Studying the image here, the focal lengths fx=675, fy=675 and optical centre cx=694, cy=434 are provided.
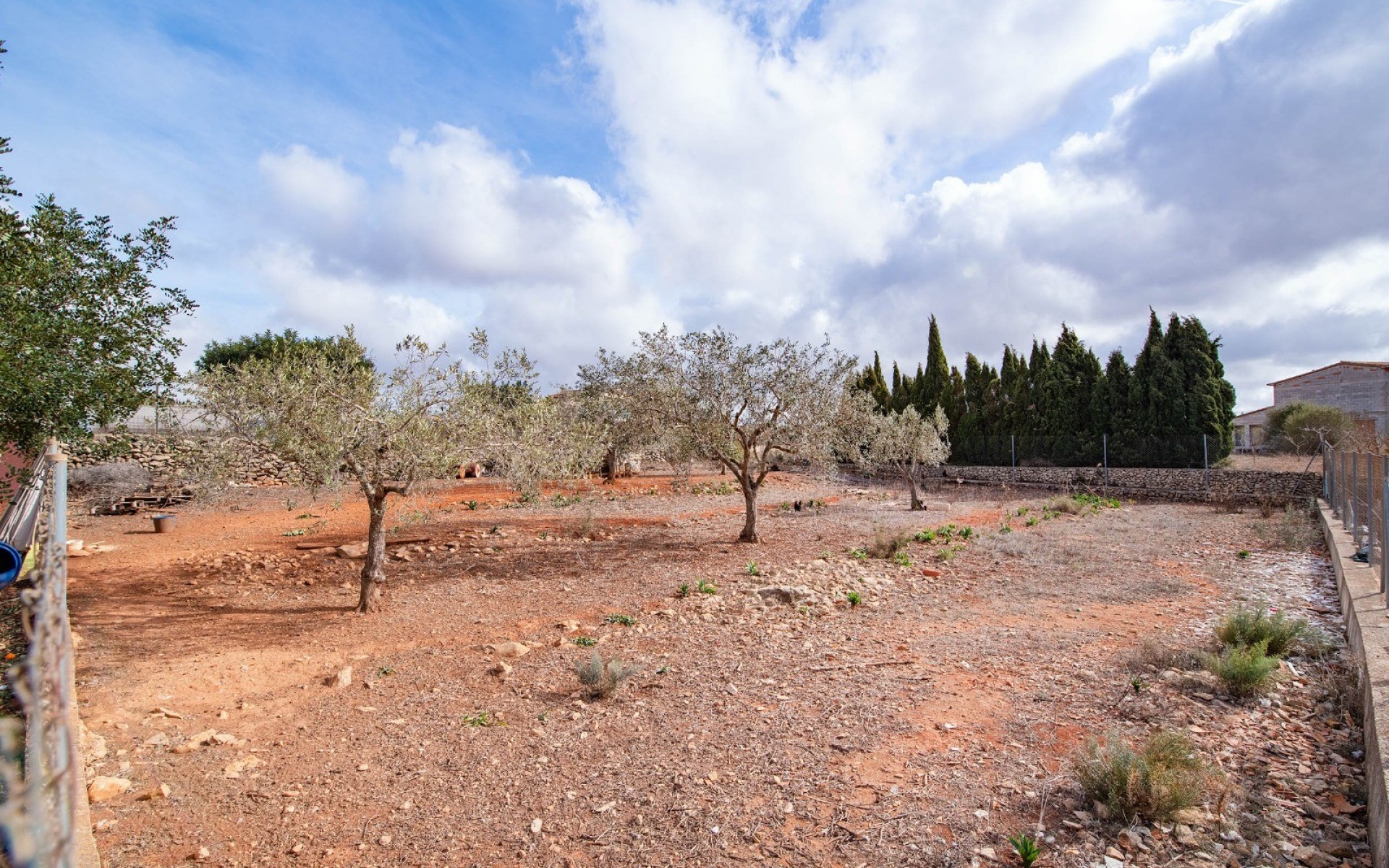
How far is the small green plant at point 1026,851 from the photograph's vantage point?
3.46 metres

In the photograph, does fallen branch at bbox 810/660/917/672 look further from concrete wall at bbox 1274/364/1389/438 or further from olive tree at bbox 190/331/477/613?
concrete wall at bbox 1274/364/1389/438

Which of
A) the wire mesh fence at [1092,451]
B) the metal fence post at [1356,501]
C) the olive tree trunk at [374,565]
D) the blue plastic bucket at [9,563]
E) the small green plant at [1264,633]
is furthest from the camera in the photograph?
the wire mesh fence at [1092,451]

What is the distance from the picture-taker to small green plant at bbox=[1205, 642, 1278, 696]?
5.45 meters

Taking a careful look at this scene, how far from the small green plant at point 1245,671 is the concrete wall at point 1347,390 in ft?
110

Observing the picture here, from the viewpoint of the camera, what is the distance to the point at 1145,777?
12.7 feet

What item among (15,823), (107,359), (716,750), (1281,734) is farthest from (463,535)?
(15,823)

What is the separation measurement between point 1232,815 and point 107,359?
1143 cm

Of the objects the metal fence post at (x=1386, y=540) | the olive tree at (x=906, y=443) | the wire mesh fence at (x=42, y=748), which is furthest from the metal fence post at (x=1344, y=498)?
the wire mesh fence at (x=42, y=748)

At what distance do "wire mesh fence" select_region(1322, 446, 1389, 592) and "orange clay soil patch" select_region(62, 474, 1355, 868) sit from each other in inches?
38.9

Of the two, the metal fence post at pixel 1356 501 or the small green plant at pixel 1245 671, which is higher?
the metal fence post at pixel 1356 501

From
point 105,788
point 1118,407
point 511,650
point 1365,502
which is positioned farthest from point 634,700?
point 1118,407

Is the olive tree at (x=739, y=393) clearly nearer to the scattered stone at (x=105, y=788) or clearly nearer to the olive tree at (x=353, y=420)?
the olive tree at (x=353, y=420)

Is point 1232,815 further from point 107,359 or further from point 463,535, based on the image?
point 463,535

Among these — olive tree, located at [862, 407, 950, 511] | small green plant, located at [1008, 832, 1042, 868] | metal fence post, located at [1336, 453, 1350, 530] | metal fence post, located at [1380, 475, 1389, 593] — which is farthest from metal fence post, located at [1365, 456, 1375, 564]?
olive tree, located at [862, 407, 950, 511]
